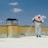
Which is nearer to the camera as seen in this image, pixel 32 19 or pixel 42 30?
pixel 32 19

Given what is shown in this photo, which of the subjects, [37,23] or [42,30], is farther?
[42,30]

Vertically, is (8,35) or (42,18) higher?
(42,18)

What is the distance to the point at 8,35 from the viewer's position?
1725 cm

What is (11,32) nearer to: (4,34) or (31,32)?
(4,34)

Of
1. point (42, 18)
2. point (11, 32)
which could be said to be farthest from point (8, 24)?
point (42, 18)

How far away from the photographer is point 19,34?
17.5 m

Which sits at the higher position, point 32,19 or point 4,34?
point 32,19

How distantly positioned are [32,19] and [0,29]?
122 inches

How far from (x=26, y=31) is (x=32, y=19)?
64.6 inches

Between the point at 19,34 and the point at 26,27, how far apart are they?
3.33 feet

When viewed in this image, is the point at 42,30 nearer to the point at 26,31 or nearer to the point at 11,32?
the point at 26,31

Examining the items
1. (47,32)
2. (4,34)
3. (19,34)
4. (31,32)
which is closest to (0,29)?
(4,34)

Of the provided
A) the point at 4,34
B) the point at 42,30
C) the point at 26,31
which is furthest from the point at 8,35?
the point at 42,30

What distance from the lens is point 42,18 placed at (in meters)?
16.5
